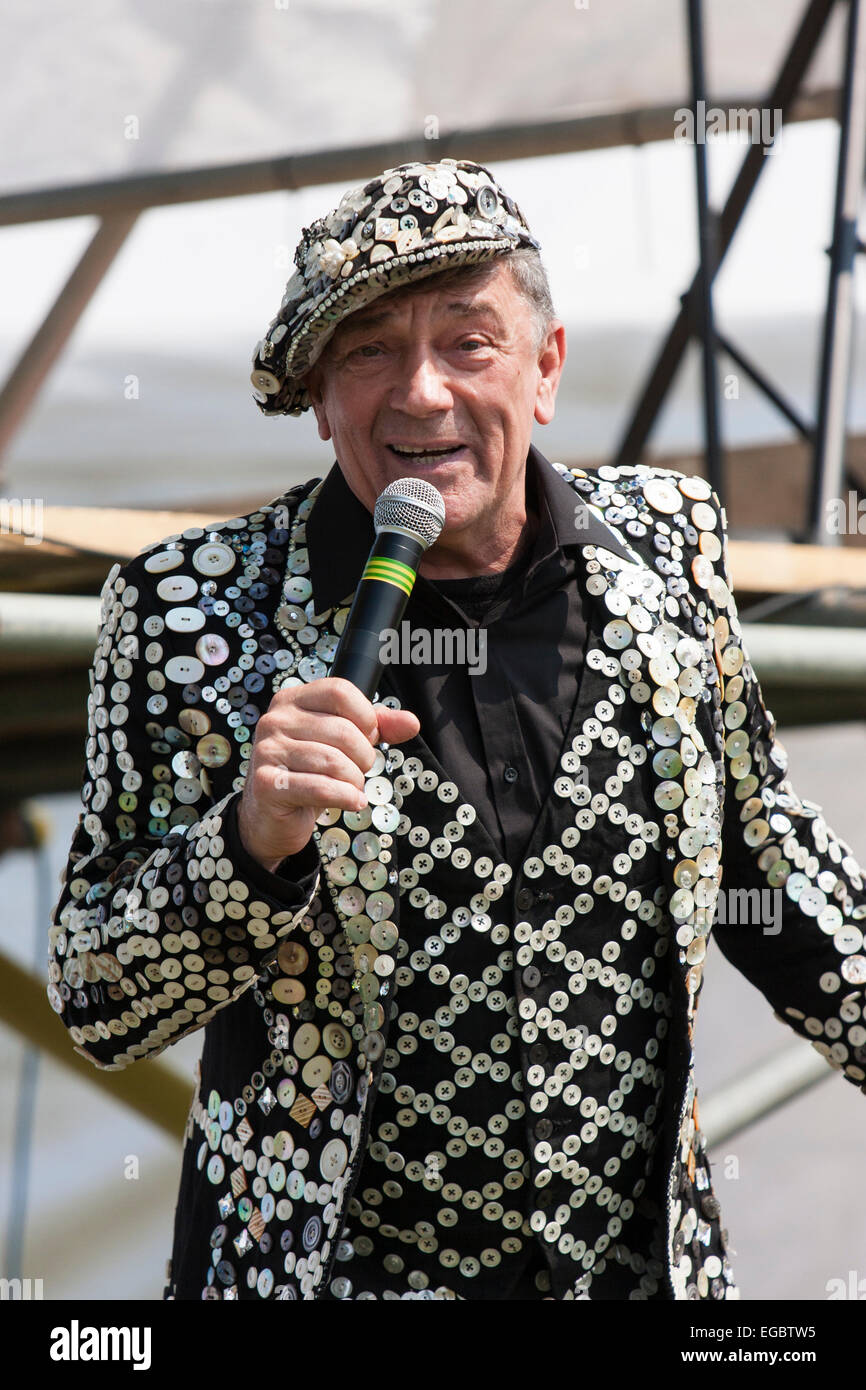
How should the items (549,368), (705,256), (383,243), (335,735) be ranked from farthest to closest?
(705,256), (549,368), (383,243), (335,735)

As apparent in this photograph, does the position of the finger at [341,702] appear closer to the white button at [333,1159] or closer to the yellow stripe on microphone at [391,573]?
the yellow stripe on microphone at [391,573]

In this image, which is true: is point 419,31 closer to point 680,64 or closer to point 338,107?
point 338,107

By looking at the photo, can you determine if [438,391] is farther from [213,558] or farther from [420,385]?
[213,558]

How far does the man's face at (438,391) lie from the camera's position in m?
1.46

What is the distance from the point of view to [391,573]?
49.5 inches

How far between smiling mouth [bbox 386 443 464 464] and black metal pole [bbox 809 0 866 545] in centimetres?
192

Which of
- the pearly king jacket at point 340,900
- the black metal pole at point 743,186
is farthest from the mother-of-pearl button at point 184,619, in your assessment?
the black metal pole at point 743,186

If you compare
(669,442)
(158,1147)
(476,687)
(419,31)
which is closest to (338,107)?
(419,31)

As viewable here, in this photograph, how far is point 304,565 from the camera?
1566mm

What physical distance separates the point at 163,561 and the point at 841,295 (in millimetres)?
2325

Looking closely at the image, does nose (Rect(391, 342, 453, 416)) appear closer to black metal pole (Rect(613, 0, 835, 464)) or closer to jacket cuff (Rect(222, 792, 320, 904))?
jacket cuff (Rect(222, 792, 320, 904))

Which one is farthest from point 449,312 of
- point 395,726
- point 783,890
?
point 783,890

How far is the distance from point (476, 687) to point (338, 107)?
3643 millimetres

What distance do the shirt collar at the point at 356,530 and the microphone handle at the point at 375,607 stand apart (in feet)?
0.76
